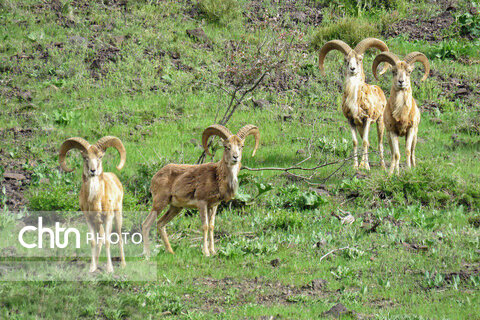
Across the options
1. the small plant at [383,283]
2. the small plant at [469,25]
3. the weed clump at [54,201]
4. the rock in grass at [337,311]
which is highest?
the small plant at [469,25]

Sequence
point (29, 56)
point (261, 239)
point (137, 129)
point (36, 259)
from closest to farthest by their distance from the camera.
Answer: point (36, 259)
point (261, 239)
point (137, 129)
point (29, 56)

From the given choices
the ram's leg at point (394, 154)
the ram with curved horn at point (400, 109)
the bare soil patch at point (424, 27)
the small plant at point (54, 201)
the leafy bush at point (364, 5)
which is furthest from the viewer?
the leafy bush at point (364, 5)

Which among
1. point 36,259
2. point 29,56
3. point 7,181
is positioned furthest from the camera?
point 29,56

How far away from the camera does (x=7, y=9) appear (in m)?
22.2

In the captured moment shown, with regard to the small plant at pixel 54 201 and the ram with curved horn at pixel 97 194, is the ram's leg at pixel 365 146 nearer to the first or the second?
the small plant at pixel 54 201

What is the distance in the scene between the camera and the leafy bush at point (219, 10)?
2316cm

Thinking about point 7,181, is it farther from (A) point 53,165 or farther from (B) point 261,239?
(B) point 261,239

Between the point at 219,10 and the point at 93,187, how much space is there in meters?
14.8

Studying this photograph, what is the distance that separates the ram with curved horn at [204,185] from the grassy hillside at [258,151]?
469mm

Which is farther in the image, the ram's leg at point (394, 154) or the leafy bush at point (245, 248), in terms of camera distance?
the ram's leg at point (394, 154)

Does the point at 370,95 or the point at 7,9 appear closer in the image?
the point at 370,95

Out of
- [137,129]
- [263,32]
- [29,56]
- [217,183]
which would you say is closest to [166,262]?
[217,183]

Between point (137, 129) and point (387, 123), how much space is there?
5.60 meters

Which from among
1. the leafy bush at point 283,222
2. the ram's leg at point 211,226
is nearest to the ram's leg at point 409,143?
the leafy bush at point 283,222
